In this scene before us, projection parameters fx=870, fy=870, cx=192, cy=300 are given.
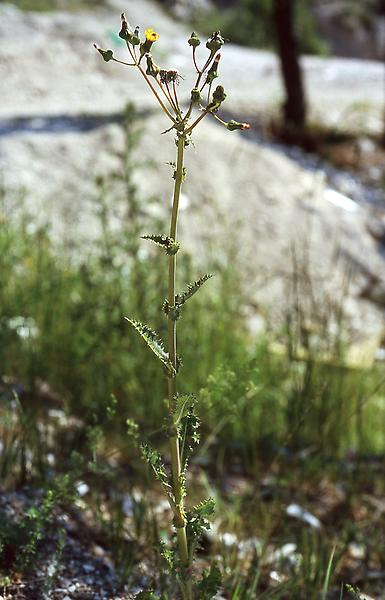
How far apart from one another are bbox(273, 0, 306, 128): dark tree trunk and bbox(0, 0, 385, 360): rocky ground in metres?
0.35

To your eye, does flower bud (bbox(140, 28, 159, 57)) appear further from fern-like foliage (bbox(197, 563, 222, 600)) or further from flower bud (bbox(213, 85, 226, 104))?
fern-like foliage (bbox(197, 563, 222, 600))

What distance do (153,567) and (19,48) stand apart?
615 cm

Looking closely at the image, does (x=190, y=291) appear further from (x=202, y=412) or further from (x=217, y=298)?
(x=217, y=298)

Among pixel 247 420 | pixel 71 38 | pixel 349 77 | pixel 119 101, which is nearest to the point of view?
pixel 247 420

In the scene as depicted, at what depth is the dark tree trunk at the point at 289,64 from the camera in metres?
6.63

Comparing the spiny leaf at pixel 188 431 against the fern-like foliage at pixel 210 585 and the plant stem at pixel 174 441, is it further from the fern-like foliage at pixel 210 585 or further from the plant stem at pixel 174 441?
the fern-like foliage at pixel 210 585

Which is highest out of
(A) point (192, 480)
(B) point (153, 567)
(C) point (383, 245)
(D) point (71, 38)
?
(D) point (71, 38)

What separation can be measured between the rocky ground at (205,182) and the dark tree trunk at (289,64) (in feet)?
1.16

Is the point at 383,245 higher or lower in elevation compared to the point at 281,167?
lower

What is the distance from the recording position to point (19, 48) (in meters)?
7.09

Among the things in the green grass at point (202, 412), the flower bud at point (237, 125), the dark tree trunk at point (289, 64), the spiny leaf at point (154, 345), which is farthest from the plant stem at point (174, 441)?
the dark tree trunk at point (289, 64)

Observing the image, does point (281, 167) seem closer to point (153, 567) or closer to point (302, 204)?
point (302, 204)

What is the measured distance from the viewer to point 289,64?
22.3 feet

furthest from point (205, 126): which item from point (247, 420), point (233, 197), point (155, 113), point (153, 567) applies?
point (153, 567)
